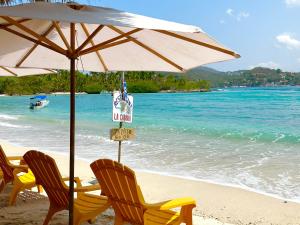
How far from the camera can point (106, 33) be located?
4465mm

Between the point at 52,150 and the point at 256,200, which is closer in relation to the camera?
the point at 256,200

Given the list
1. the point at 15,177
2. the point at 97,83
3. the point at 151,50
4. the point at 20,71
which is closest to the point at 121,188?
the point at 151,50

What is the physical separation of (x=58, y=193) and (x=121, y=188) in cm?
75

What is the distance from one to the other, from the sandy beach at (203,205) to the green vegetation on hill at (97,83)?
82.5m

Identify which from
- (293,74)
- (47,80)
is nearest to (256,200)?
(47,80)

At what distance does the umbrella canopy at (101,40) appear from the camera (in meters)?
2.82

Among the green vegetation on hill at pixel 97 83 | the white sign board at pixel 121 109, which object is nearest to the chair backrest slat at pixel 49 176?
the white sign board at pixel 121 109

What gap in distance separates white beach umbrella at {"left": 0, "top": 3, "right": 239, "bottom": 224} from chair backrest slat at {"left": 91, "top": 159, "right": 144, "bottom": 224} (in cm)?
28

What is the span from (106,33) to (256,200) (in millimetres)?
3739

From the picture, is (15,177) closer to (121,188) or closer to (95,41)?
(95,41)

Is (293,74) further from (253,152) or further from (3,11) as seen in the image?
(3,11)

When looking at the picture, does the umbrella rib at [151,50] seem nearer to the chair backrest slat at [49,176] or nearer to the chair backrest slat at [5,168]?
the chair backrest slat at [49,176]

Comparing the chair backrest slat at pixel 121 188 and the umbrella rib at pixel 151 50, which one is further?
the umbrella rib at pixel 151 50

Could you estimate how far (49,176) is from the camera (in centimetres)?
418
